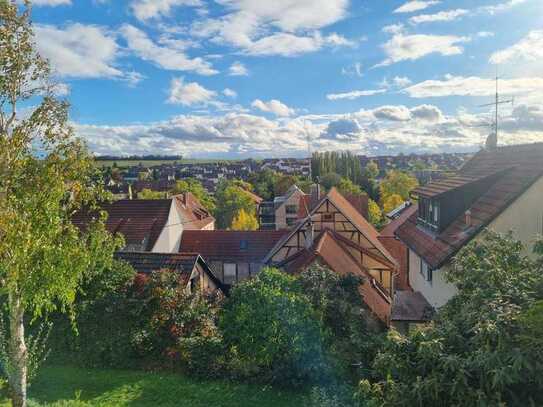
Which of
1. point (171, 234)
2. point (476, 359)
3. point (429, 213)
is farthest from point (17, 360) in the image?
point (171, 234)

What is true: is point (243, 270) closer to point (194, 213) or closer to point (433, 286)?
point (433, 286)

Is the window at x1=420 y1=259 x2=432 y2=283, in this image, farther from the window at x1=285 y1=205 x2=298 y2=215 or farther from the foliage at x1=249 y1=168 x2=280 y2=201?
the foliage at x1=249 y1=168 x2=280 y2=201

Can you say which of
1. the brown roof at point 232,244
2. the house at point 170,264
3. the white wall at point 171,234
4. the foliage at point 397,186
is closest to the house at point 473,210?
the house at point 170,264

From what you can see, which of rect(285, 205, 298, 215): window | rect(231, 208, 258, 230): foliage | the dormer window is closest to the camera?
the dormer window

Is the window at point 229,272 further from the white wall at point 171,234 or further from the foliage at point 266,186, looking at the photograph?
the foliage at point 266,186

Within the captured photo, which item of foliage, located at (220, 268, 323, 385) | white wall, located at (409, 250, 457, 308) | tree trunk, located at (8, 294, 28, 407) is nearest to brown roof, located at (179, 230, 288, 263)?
white wall, located at (409, 250, 457, 308)

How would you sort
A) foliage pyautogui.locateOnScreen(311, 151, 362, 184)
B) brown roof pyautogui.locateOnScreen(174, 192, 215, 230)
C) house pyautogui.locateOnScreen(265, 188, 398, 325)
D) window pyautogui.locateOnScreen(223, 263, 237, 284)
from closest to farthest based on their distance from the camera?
house pyautogui.locateOnScreen(265, 188, 398, 325), window pyautogui.locateOnScreen(223, 263, 237, 284), brown roof pyautogui.locateOnScreen(174, 192, 215, 230), foliage pyautogui.locateOnScreen(311, 151, 362, 184)
